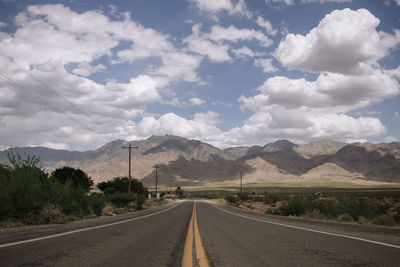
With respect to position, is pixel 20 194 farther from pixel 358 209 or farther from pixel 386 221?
pixel 358 209

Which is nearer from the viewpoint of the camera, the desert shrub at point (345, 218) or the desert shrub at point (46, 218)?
the desert shrub at point (46, 218)

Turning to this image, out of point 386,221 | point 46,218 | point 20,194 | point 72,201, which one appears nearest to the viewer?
point 20,194

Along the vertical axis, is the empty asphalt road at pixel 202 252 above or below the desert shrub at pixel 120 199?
above

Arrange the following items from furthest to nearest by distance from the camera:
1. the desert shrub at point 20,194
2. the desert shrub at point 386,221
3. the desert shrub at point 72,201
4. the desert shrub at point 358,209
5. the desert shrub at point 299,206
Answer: the desert shrub at point 299,206
the desert shrub at point 358,209
the desert shrub at point 72,201
the desert shrub at point 386,221
the desert shrub at point 20,194

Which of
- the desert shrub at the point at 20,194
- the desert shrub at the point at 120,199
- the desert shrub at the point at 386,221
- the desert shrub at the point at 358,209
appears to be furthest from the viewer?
the desert shrub at the point at 120,199

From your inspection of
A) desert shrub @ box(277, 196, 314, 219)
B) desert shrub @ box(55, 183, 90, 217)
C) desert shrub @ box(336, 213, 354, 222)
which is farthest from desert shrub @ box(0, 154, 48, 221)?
desert shrub @ box(277, 196, 314, 219)

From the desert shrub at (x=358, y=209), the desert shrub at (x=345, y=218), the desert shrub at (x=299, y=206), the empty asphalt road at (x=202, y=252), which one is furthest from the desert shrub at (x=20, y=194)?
the desert shrub at (x=299, y=206)

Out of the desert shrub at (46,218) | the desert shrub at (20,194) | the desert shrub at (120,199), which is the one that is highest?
the desert shrub at (20,194)

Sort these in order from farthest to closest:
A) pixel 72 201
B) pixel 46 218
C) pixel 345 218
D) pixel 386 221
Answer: pixel 72 201 < pixel 345 218 < pixel 386 221 < pixel 46 218

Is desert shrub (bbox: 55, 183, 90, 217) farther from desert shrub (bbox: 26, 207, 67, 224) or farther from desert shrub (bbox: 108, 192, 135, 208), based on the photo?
desert shrub (bbox: 108, 192, 135, 208)

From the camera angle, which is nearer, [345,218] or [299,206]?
[345,218]

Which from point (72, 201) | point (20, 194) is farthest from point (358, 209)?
point (20, 194)

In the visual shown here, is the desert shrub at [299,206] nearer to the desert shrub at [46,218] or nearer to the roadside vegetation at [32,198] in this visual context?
the roadside vegetation at [32,198]

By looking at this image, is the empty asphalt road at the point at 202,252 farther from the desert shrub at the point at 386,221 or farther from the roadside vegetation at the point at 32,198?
the desert shrub at the point at 386,221
